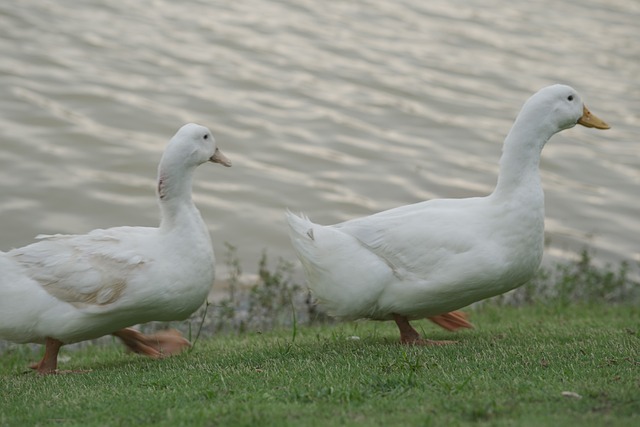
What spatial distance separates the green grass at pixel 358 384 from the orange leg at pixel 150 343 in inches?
4.3

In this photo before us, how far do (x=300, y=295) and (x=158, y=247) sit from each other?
3.97m

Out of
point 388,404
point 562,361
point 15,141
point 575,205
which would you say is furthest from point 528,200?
point 15,141

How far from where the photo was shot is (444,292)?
6578mm

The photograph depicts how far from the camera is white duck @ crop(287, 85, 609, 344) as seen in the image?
6.57m

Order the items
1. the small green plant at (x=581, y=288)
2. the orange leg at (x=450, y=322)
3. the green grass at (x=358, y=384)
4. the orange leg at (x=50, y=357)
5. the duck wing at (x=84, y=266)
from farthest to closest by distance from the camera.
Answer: the small green plant at (x=581, y=288) → the orange leg at (x=450, y=322) → the orange leg at (x=50, y=357) → the duck wing at (x=84, y=266) → the green grass at (x=358, y=384)

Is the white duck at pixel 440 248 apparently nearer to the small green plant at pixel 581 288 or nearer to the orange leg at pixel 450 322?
the orange leg at pixel 450 322

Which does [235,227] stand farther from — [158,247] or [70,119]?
[158,247]

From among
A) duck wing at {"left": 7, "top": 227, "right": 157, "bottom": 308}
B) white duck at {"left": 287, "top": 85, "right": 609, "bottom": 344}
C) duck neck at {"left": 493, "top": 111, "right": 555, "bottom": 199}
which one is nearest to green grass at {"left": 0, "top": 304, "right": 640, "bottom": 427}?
white duck at {"left": 287, "top": 85, "right": 609, "bottom": 344}

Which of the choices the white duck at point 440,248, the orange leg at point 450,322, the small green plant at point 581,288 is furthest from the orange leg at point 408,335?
the small green plant at point 581,288

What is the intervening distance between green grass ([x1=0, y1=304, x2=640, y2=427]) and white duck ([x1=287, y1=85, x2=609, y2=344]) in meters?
0.34

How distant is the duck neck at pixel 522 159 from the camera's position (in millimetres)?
6836

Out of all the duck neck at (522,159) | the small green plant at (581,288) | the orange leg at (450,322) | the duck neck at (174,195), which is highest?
the duck neck at (522,159)

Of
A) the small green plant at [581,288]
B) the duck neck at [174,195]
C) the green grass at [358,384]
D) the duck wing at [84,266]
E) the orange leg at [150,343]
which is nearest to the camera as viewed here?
the green grass at [358,384]

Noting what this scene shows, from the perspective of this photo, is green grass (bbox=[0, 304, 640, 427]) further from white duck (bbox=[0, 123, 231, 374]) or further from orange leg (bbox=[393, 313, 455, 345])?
white duck (bbox=[0, 123, 231, 374])
